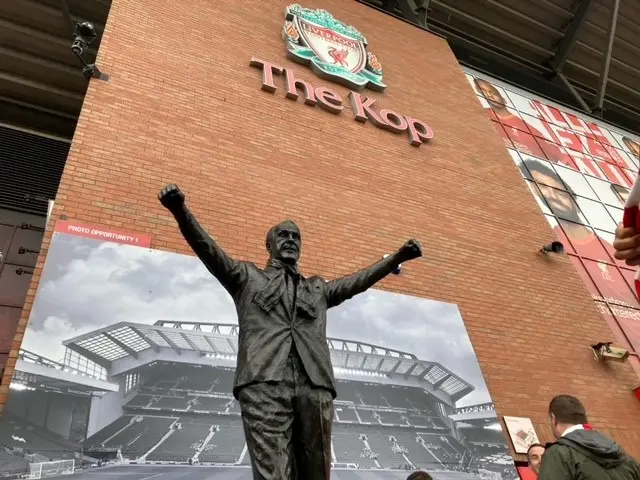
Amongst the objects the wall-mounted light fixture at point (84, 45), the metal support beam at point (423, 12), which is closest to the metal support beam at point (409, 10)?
the metal support beam at point (423, 12)

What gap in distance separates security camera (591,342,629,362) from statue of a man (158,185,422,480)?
5.19 meters

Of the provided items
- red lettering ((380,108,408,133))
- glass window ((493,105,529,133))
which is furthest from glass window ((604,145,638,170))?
red lettering ((380,108,408,133))

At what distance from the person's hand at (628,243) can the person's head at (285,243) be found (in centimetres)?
134

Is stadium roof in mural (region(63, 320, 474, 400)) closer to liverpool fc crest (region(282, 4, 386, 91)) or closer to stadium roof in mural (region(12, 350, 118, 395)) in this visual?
stadium roof in mural (region(12, 350, 118, 395))

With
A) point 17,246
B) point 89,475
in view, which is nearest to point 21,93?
point 17,246

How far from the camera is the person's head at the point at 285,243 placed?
2.30 metres

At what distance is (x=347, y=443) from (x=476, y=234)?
3.80 m

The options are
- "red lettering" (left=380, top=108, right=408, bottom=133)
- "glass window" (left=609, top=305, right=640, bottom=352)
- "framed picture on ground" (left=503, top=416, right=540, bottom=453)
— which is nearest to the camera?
"framed picture on ground" (left=503, top=416, right=540, bottom=453)

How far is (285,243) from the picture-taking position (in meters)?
2.32

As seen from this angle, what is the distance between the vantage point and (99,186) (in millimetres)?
4488

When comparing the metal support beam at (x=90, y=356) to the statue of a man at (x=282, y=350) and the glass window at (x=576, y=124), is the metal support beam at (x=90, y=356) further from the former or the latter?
the glass window at (x=576, y=124)

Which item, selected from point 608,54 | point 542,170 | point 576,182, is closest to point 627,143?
point 608,54

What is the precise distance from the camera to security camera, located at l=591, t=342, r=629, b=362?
6.06 metres

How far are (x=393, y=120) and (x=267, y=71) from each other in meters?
2.17
